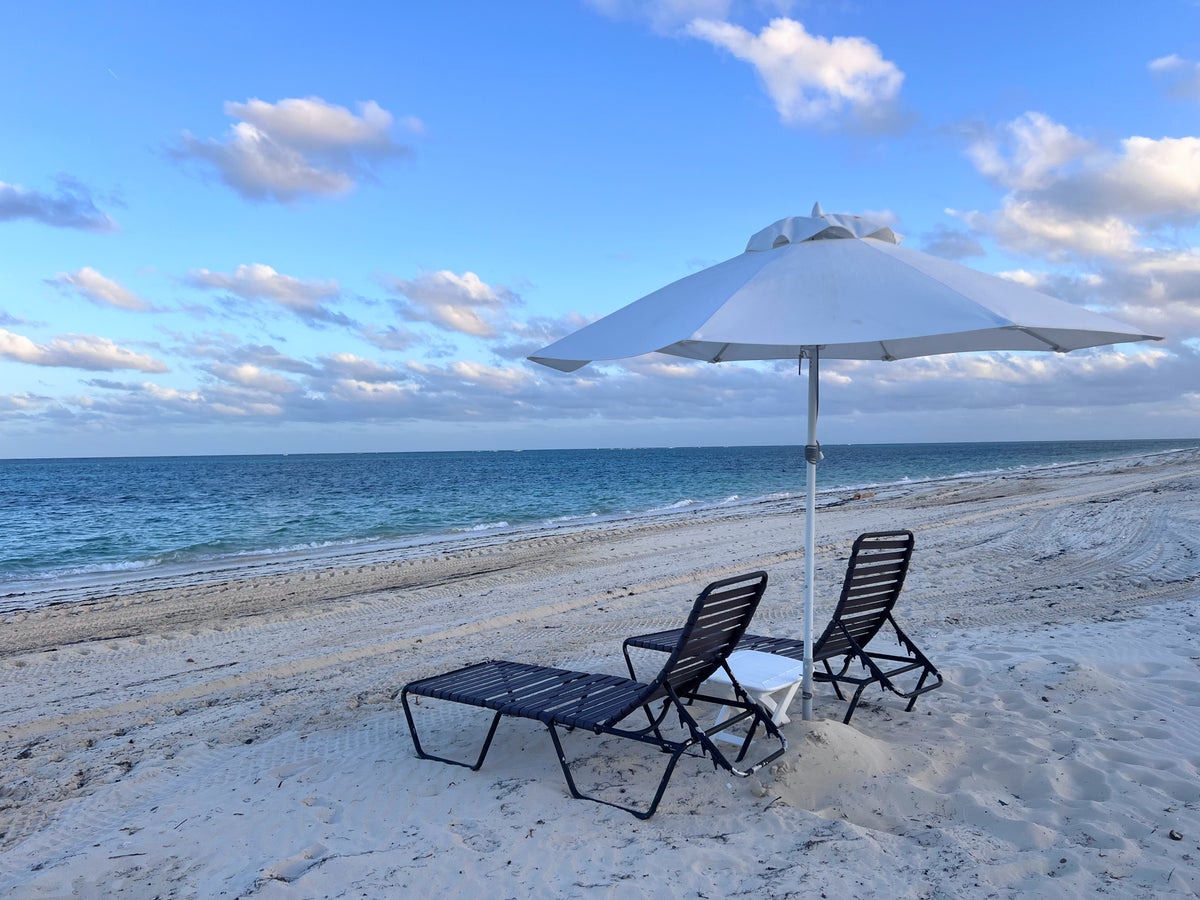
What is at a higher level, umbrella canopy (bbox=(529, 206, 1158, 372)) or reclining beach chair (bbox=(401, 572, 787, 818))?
umbrella canopy (bbox=(529, 206, 1158, 372))

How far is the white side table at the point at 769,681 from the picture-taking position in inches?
155

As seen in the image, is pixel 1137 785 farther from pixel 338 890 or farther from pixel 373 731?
pixel 373 731

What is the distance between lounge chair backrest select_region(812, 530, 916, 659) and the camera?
14.3ft

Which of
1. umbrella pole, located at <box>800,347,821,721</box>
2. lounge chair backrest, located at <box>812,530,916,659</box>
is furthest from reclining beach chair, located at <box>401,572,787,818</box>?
lounge chair backrest, located at <box>812,530,916,659</box>

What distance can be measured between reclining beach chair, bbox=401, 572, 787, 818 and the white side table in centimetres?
10

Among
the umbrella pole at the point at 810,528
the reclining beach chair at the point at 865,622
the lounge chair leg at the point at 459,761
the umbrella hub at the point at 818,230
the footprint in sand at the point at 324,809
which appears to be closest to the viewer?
the footprint in sand at the point at 324,809

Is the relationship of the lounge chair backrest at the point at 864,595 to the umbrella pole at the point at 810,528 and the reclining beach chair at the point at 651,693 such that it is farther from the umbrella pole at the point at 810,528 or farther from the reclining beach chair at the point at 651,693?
the reclining beach chair at the point at 651,693

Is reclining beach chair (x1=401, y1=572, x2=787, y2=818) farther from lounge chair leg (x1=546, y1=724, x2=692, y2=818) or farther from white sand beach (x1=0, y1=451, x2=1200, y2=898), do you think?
white sand beach (x1=0, y1=451, x2=1200, y2=898)

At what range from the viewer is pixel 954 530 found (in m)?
13.8

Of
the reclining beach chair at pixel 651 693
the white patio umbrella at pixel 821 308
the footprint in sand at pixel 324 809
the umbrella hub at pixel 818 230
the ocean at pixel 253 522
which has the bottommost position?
the ocean at pixel 253 522

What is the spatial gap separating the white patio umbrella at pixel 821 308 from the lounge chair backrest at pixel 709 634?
0.48 metres

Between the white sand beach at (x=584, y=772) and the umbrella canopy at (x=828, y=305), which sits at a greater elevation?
the umbrella canopy at (x=828, y=305)

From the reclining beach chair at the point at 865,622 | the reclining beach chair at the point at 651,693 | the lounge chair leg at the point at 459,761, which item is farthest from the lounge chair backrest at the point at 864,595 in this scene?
the lounge chair leg at the point at 459,761

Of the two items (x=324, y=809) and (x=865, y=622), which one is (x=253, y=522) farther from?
(x=865, y=622)
